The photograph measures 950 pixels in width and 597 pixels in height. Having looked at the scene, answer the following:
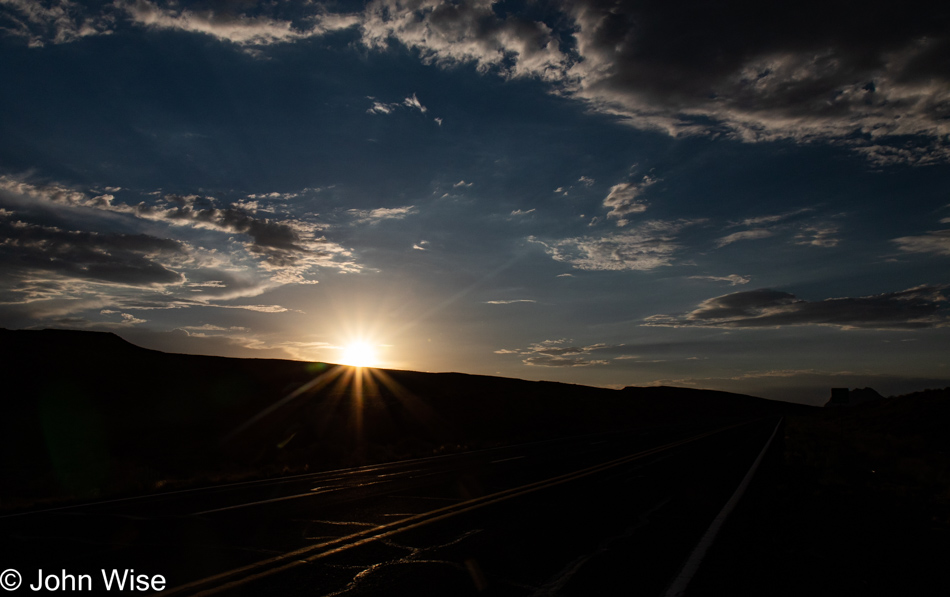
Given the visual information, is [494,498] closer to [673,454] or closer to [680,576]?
[680,576]

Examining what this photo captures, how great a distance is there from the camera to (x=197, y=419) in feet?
120

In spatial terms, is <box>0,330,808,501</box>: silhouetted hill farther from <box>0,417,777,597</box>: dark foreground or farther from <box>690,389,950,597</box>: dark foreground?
<box>690,389,950,597</box>: dark foreground

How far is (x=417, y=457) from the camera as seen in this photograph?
22000 millimetres

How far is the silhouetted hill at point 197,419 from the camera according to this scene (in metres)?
22.7

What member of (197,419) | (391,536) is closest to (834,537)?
(391,536)

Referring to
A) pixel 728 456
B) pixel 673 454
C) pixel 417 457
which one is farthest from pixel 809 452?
pixel 417 457

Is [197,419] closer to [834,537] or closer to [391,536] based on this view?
[391,536]

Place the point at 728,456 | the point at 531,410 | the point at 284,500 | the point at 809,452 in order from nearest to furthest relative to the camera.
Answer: the point at 284,500 < the point at 728,456 < the point at 809,452 < the point at 531,410

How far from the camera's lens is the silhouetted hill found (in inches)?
895

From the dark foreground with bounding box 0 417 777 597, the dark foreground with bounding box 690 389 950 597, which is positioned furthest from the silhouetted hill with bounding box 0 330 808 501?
the dark foreground with bounding box 690 389 950 597

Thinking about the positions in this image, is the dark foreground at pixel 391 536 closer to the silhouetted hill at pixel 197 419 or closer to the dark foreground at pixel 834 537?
the dark foreground at pixel 834 537

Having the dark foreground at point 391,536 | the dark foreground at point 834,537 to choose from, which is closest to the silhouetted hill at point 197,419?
the dark foreground at point 391,536

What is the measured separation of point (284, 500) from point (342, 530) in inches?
134

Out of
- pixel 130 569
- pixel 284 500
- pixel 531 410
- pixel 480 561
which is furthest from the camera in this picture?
pixel 531 410
